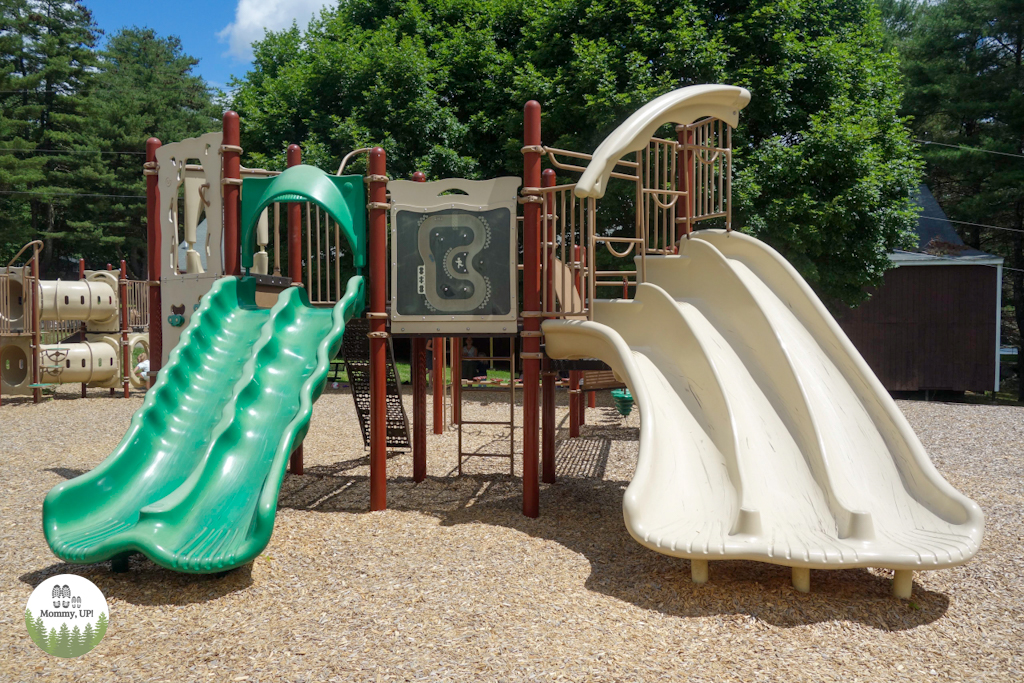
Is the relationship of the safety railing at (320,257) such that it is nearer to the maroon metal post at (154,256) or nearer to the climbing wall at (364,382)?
the climbing wall at (364,382)

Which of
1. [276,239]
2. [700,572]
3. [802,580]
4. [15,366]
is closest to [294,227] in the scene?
[276,239]

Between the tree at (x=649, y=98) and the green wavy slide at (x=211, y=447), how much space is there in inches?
398

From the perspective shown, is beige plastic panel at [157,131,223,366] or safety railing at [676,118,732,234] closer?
beige plastic panel at [157,131,223,366]

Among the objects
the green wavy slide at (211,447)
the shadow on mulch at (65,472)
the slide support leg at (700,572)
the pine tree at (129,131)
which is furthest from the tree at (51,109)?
the slide support leg at (700,572)

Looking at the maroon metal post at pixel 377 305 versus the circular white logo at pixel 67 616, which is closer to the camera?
the circular white logo at pixel 67 616

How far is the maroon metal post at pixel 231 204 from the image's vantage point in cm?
754

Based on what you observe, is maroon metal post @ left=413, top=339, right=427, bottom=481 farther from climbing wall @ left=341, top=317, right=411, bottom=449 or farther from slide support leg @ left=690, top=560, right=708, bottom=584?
slide support leg @ left=690, top=560, right=708, bottom=584

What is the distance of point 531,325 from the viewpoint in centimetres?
696

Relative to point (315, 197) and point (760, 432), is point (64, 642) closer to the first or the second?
point (315, 197)

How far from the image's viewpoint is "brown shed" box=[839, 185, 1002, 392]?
19.9 meters

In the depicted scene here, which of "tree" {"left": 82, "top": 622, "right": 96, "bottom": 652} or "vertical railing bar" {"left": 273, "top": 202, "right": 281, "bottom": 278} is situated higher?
"vertical railing bar" {"left": 273, "top": 202, "right": 281, "bottom": 278}

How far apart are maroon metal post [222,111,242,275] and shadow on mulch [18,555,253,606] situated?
3150 mm

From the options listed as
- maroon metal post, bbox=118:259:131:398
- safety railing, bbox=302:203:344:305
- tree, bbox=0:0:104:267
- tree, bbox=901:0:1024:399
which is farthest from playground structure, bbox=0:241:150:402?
tree, bbox=901:0:1024:399

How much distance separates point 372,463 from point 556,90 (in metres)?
11.6
